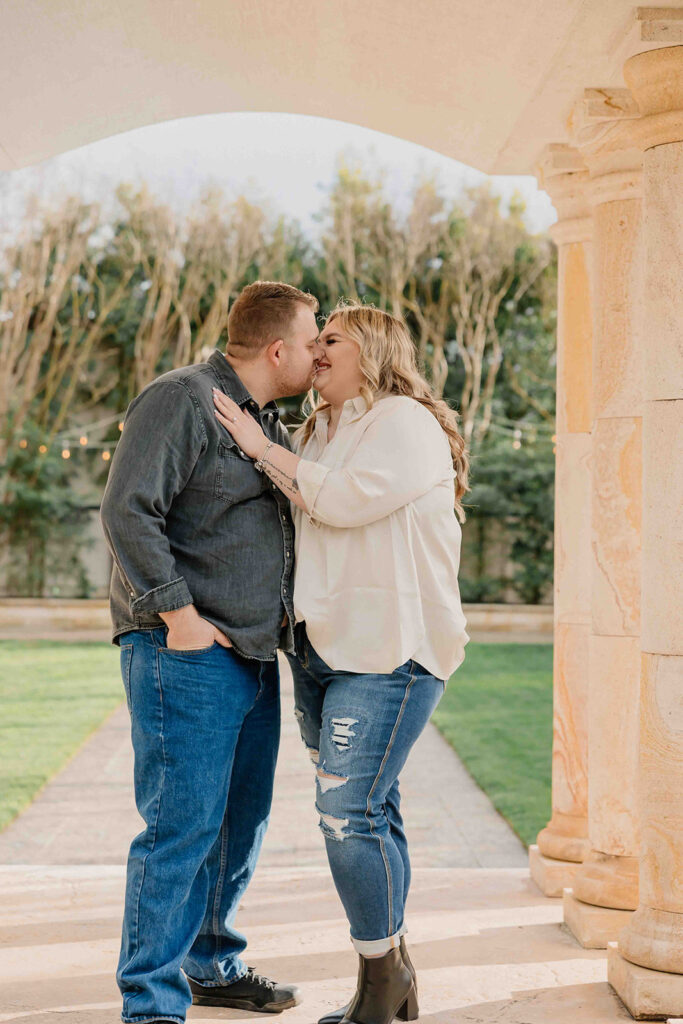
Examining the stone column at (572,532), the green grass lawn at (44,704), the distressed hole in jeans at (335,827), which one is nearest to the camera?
the distressed hole in jeans at (335,827)

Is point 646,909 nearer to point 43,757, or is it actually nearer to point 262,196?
point 43,757

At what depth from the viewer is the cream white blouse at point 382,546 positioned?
116 inches

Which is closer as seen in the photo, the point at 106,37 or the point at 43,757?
the point at 106,37

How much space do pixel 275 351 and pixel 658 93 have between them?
1354 mm

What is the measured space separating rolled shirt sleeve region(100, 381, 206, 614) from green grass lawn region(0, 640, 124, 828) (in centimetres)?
381

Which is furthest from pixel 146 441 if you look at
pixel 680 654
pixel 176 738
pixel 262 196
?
pixel 262 196

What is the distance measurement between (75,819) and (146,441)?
4.05 meters

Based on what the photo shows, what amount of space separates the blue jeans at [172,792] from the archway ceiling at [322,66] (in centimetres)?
223

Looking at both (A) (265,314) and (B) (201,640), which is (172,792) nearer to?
(B) (201,640)

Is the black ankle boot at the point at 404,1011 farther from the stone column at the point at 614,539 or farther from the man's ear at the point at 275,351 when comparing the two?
the man's ear at the point at 275,351

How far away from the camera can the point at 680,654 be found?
10.7 ft

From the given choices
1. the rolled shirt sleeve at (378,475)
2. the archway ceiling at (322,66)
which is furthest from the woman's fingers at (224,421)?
the archway ceiling at (322,66)

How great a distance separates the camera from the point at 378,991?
298 cm

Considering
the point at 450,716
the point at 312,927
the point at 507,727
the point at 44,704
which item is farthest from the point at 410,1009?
the point at 44,704
